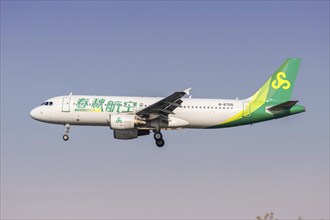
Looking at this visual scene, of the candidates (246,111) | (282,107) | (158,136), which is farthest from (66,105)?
(282,107)

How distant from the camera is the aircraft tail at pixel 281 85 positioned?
233 feet

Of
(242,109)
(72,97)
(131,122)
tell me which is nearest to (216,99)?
(242,109)

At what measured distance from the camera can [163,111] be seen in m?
68.7

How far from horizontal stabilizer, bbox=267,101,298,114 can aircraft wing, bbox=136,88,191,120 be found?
313 inches

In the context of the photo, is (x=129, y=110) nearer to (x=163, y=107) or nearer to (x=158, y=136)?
(x=163, y=107)

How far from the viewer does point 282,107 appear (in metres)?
68.7

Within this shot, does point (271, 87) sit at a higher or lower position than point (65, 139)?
higher

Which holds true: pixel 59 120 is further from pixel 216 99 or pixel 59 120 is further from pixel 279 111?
pixel 279 111

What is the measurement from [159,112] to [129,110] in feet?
8.43

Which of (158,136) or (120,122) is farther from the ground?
(120,122)

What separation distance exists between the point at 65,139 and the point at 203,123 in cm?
1196

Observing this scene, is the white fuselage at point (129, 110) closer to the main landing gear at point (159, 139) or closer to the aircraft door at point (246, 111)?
the aircraft door at point (246, 111)

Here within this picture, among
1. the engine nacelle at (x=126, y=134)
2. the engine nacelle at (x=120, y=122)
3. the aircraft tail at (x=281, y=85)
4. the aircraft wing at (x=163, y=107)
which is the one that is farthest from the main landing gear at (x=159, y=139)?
the aircraft tail at (x=281, y=85)

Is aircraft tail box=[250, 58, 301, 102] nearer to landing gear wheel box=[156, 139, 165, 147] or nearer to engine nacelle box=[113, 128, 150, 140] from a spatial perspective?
landing gear wheel box=[156, 139, 165, 147]
